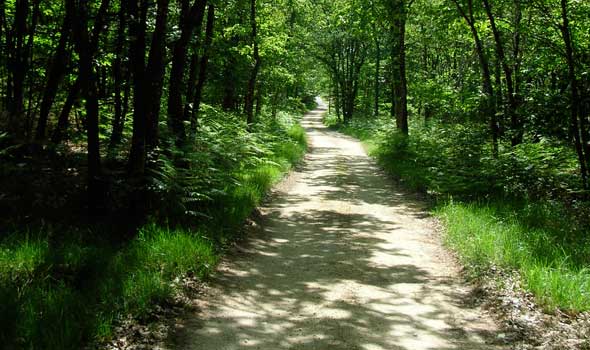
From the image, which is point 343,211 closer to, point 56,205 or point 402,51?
point 56,205

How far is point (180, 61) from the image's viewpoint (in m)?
10.1

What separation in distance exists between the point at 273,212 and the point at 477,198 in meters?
4.38

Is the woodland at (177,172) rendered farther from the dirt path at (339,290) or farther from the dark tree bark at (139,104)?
the dirt path at (339,290)

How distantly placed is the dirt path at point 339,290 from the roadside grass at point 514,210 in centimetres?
60

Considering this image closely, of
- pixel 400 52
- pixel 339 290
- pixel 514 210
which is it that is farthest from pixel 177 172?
pixel 400 52

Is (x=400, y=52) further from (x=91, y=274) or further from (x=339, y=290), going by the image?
(x=91, y=274)

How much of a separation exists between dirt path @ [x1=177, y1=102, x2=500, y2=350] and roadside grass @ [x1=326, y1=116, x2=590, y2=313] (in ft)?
1.98

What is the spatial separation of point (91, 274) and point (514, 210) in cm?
706

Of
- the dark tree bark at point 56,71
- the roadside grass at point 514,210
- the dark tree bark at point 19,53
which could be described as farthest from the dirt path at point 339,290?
the dark tree bark at point 19,53

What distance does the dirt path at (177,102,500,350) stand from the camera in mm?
4918

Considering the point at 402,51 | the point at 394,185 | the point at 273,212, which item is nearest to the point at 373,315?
the point at 273,212

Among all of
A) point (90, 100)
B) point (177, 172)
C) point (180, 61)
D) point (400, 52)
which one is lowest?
point (177, 172)

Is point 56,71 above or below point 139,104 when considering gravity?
above

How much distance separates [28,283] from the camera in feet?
16.6
